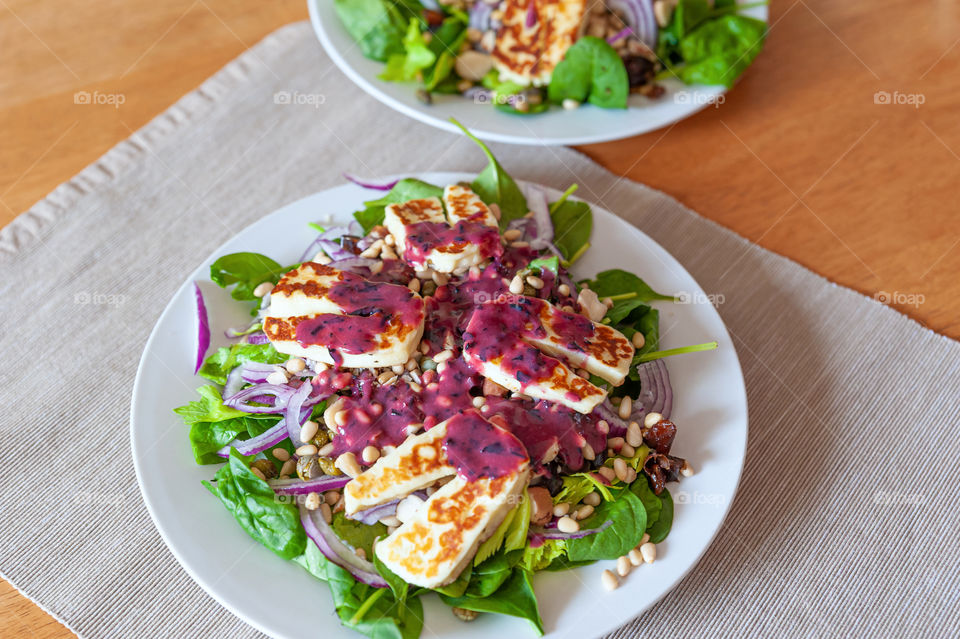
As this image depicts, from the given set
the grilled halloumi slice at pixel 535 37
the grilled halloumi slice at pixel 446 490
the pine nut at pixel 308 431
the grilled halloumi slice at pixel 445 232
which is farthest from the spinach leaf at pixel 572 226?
the pine nut at pixel 308 431

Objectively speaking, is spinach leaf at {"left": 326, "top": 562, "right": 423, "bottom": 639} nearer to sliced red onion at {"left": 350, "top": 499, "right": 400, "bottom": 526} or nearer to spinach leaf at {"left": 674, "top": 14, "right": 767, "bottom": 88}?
sliced red onion at {"left": 350, "top": 499, "right": 400, "bottom": 526}

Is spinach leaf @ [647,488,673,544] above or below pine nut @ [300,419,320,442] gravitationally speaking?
below

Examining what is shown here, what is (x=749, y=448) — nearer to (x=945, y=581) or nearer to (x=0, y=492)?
(x=945, y=581)

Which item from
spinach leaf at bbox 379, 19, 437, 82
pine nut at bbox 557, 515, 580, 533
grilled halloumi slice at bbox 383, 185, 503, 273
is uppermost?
spinach leaf at bbox 379, 19, 437, 82

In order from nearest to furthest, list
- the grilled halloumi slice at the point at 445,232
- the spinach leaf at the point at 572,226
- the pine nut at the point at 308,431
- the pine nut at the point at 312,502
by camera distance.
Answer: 1. the pine nut at the point at 312,502
2. the pine nut at the point at 308,431
3. the grilled halloumi slice at the point at 445,232
4. the spinach leaf at the point at 572,226

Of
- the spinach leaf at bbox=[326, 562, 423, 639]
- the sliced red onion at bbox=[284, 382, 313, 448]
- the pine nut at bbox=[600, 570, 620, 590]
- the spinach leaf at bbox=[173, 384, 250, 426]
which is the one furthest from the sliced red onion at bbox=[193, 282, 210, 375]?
the pine nut at bbox=[600, 570, 620, 590]

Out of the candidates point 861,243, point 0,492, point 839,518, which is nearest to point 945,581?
point 839,518

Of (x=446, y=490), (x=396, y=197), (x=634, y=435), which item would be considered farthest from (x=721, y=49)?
(x=446, y=490)

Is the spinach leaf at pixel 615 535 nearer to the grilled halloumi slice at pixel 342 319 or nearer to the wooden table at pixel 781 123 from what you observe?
the grilled halloumi slice at pixel 342 319
